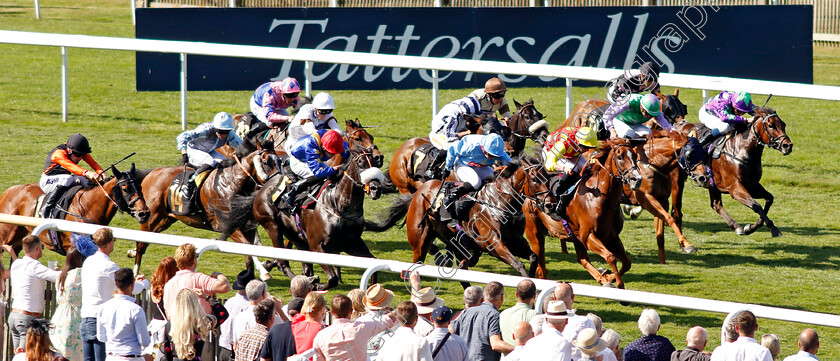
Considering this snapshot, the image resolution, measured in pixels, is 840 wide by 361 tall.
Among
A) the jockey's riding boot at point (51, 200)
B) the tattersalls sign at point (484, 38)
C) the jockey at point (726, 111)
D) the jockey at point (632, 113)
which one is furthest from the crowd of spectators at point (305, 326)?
the tattersalls sign at point (484, 38)

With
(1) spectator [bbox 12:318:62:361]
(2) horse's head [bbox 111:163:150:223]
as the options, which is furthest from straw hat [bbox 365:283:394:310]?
(2) horse's head [bbox 111:163:150:223]

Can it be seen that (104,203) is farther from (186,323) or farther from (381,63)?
(381,63)

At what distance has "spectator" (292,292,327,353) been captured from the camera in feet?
19.4

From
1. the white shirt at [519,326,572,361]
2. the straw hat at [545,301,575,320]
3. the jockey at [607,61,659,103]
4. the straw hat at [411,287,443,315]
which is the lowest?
the white shirt at [519,326,572,361]

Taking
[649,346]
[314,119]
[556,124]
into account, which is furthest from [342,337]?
[556,124]

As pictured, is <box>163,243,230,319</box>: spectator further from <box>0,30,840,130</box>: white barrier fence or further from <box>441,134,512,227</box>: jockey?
<box>0,30,840,130</box>: white barrier fence

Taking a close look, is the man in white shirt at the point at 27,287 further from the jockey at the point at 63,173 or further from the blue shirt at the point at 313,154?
the jockey at the point at 63,173

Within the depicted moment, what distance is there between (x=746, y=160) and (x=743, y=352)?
7840 mm

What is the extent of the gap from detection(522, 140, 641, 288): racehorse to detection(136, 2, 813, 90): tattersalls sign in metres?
9.15

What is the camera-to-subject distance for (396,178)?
12.3 meters

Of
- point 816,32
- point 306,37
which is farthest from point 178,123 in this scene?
point 816,32

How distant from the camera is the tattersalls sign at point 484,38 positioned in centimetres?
1825

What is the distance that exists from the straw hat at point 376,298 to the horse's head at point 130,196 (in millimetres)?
4771

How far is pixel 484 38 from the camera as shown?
18.9 meters
